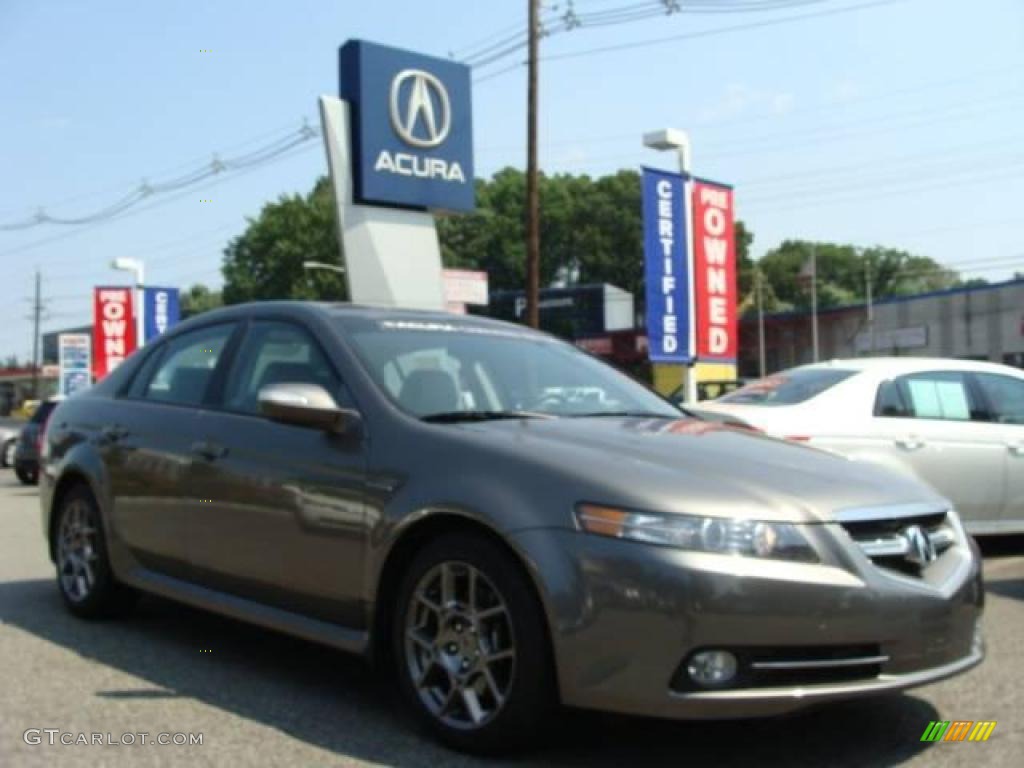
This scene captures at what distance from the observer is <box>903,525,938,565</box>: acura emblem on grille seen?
12.0ft

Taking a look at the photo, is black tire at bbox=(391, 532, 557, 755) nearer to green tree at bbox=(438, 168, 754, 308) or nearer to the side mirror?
the side mirror

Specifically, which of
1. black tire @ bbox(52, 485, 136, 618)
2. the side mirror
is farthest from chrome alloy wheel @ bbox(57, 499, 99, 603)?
the side mirror

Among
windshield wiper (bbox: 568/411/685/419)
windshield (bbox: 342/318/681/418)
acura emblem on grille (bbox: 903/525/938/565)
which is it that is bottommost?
acura emblem on grille (bbox: 903/525/938/565)

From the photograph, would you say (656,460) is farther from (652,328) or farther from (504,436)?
(652,328)

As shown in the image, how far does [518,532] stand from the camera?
3.60m

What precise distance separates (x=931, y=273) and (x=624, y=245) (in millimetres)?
40541

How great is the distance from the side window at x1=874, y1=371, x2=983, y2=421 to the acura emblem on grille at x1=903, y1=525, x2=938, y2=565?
4162 millimetres

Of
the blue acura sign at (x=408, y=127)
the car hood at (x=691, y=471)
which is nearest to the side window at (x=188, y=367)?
the car hood at (x=691, y=471)

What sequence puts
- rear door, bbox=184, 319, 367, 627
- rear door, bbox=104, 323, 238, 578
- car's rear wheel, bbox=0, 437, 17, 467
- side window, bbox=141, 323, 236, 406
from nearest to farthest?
1. rear door, bbox=184, 319, 367, 627
2. rear door, bbox=104, 323, 238, 578
3. side window, bbox=141, 323, 236, 406
4. car's rear wheel, bbox=0, 437, 17, 467

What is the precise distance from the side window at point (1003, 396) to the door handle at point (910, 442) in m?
0.76

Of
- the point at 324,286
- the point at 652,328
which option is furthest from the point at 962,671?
the point at 324,286

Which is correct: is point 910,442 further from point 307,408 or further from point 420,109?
point 420,109

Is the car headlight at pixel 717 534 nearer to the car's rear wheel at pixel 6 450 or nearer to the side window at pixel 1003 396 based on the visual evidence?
the side window at pixel 1003 396

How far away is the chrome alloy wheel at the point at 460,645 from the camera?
369 cm
